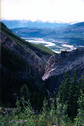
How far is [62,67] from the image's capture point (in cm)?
5050

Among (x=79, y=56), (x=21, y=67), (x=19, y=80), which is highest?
(x=79, y=56)

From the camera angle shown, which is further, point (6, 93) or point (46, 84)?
point (46, 84)

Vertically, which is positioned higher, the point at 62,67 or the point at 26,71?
the point at 62,67

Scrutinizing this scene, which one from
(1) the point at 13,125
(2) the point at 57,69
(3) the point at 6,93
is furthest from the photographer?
(2) the point at 57,69

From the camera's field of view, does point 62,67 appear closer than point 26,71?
No

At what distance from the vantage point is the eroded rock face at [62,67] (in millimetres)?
47787

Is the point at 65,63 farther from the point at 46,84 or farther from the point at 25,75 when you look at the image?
the point at 25,75

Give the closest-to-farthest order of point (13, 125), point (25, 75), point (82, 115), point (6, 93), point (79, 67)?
point (13, 125) < point (82, 115) < point (6, 93) < point (25, 75) < point (79, 67)

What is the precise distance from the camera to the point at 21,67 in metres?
38.1

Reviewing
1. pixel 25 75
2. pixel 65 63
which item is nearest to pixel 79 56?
pixel 65 63

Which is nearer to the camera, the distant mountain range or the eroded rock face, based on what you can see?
the distant mountain range

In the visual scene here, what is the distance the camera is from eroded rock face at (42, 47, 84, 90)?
4779cm

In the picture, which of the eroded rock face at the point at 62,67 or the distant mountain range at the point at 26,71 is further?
the eroded rock face at the point at 62,67

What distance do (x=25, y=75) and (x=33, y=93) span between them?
175 inches
